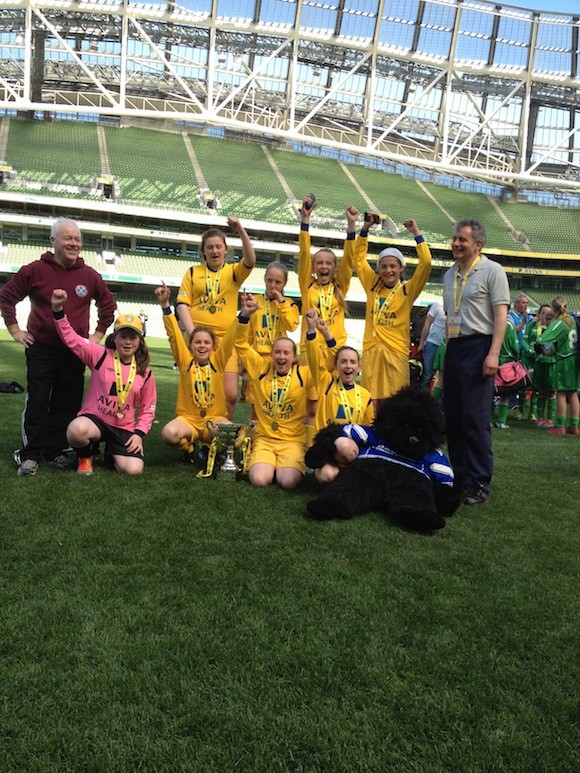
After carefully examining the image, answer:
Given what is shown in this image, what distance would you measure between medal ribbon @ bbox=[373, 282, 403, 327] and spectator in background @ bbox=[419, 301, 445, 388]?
11.3ft

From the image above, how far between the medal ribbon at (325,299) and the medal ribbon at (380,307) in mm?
392

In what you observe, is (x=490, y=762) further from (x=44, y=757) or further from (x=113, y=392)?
(x=113, y=392)

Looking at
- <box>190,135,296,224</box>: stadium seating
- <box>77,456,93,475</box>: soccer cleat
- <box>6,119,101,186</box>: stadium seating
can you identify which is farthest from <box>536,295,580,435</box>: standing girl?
<box>6,119,101,186</box>: stadium seating

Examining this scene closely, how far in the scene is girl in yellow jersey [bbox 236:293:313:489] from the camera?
473 centimetres

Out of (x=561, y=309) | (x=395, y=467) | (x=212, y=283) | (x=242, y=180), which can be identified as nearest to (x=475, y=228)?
(x=395, y=467)

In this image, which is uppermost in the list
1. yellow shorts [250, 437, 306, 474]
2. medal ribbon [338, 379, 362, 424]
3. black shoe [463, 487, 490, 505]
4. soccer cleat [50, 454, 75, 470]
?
medal ribbon [338, 379, 362, 424]

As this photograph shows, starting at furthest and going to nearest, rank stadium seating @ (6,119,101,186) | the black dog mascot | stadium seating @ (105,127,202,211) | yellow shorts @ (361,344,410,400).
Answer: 1. stadium seating @ (105,127,202,211)
2. stadium seating @ (6,119,101,186)
3. yellow shorts @ (361,344,410,400)
4. the black dog mascot

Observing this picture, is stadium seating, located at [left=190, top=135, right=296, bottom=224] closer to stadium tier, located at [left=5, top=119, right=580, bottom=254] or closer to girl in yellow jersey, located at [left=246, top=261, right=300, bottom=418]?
stadium tier, located at [left=5, top=119, right=580, bottom=254]

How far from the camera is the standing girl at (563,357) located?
8.34m

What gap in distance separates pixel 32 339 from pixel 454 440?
3158mm

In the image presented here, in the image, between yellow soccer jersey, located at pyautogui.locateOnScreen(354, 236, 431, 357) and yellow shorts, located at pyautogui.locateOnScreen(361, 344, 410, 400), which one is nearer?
yellow soccer jersey, located at pyautogui.locateOnScreen(354, 236, 431, 357)

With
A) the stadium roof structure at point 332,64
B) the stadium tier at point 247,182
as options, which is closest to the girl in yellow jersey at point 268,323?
the stadium roof structure at point 332,64

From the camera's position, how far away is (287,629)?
244cm

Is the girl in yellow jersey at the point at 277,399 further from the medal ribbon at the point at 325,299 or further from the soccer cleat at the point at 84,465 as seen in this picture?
the soccer cleat at the point at 84,465
